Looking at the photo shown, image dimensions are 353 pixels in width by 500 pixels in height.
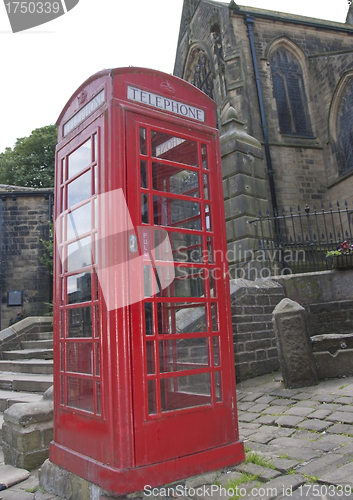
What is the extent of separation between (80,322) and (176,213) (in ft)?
3.80

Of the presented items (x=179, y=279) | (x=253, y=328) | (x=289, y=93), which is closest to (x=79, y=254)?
(x=179, y=279)

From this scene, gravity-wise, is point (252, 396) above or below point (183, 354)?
below

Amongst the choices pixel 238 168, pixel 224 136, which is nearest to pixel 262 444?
pixel 238 168

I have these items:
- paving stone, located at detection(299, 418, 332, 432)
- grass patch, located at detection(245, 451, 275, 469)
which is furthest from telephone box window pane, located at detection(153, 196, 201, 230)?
paving stone, located at detection(299, 418, 332, 432)

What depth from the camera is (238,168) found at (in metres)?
7.98

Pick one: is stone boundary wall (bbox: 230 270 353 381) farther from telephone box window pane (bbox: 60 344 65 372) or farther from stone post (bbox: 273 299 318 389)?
telephone box window pane (bbox: 60 344 65 372)

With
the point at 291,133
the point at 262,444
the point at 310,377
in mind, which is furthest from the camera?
the point at 291,133

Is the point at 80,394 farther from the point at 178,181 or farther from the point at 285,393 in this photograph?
the point at 285,393

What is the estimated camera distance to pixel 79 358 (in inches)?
111

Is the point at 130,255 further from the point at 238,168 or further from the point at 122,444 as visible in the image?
the point at 238,168

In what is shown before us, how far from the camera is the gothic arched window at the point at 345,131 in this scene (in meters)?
15.3

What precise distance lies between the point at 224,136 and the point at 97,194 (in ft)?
20.0

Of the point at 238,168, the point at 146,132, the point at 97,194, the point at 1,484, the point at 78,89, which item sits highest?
the point at 238,168

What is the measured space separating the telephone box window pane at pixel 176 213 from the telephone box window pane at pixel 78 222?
53 cm
